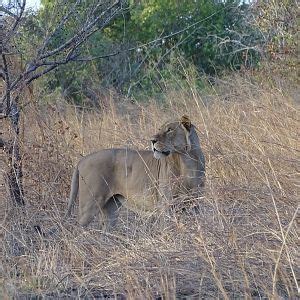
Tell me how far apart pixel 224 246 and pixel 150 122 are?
5.28 meters

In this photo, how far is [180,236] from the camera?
16.5 feet

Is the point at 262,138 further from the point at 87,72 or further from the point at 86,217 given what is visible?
the point at 87,72

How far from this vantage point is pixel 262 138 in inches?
308

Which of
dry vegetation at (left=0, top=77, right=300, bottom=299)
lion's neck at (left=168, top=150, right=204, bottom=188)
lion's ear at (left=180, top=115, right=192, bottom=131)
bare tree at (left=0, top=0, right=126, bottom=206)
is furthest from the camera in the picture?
lion's ear at (left=180, top=115, right=192, bottom=131)

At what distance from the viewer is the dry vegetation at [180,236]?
4.29m

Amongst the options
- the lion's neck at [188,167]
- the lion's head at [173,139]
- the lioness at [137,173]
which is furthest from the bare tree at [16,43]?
the lion's neck at [188,167]

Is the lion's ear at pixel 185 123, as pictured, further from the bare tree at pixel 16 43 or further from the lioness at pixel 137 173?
the bare tree at pixel 16 43

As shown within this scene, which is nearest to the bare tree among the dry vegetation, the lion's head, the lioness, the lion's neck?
the dry vegetation

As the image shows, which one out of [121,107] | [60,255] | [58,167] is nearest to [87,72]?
[121,107]

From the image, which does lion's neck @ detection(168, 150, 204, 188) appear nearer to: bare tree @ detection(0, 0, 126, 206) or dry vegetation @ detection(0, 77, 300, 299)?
dry vegetation @ detection(0, 77, 300, 299)

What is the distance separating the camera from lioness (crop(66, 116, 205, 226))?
6.99 meters

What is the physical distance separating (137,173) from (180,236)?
2.14 m

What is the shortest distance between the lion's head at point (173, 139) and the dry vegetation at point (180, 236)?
0.98 feet

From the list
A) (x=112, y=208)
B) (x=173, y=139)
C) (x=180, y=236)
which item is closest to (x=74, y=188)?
(x=112, y=208)
